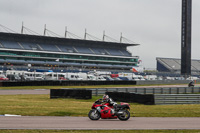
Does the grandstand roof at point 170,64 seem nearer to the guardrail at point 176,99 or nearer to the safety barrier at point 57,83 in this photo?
the safety barrier at point 57,83

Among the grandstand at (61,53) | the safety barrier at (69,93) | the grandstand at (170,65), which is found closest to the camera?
the safety barrier at (69,93)

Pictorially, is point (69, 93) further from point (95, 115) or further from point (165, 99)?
point (95, 115)

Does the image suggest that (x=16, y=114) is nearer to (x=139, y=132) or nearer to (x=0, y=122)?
(x=0, y=122)

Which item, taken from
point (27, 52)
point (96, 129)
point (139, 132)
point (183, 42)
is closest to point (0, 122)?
point (96, 129)

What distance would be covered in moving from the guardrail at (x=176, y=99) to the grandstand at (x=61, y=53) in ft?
280

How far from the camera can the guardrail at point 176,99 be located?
25.9 meters

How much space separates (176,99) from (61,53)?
105625 millimetres

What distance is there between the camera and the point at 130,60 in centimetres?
15175

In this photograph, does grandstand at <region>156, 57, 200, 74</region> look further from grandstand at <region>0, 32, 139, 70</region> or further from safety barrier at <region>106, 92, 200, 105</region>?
safety barrier at <region>106, 92, 200, 105</region>

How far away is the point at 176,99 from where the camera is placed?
26500 mm

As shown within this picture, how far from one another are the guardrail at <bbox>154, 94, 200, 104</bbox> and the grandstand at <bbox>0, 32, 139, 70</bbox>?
280 ft

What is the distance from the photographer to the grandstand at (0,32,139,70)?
120 meters

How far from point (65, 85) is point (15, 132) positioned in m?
45.2

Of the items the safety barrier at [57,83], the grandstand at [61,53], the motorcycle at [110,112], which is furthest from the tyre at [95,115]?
the grandstand at [61,53]
